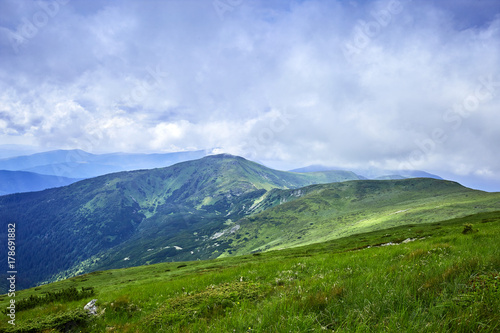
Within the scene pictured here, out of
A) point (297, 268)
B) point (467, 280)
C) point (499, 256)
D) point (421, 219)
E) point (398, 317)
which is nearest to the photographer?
point (398, 317)

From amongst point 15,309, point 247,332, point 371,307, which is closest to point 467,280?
point 371,307

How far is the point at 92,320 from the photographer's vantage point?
887 centimetres

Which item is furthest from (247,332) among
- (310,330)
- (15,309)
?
(15,309)

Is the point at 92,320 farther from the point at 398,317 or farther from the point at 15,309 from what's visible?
the point at 398,317

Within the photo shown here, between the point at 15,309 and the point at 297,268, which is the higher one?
the point at 297,268

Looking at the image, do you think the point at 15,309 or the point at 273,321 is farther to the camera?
the point at 15,309

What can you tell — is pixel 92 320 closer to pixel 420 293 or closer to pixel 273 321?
pixel 273 321

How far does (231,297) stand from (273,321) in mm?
3609

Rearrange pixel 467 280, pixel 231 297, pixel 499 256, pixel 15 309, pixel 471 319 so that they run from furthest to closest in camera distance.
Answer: pixel 15 309 < pixel 231 297 < pixel 499 256 < pixel 467 280 < pixel 471 319

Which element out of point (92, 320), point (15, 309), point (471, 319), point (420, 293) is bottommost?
point (15, 309)

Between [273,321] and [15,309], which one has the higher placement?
[273,321]

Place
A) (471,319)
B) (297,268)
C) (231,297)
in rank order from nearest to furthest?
1. (471,319)
2. (231,297)
3. (297,268)

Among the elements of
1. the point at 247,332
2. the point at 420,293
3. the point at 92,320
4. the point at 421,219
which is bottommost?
the point at 421,219

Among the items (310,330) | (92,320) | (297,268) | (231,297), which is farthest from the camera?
(297,268)
